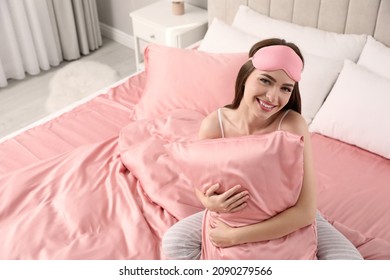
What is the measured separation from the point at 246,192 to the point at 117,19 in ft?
9.56

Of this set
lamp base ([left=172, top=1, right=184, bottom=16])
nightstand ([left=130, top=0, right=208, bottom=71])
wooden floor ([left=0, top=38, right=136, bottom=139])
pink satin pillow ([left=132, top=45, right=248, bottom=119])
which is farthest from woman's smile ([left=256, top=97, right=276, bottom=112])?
wooden floor ([left=0, top=38, right=136, bottom=139])

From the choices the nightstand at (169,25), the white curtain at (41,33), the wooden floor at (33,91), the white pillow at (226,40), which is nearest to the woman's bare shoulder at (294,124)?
the white pillow at (226,40)

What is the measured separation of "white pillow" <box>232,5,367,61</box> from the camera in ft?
6.81

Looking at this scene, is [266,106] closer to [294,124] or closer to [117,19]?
[294,124]

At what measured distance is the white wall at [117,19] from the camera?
143 inches

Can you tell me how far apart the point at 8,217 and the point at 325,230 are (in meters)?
1.04

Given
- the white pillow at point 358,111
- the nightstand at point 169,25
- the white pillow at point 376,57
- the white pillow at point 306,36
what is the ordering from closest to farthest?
the white pillow at point 358,111
the white pillow at point 376,57
the white pillow at point 306,36
the nightstand at point 169,25

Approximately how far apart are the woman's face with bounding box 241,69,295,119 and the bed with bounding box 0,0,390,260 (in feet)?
0.89

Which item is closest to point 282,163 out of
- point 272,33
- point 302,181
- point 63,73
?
point 302,181

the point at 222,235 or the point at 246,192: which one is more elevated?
the point at 246,192

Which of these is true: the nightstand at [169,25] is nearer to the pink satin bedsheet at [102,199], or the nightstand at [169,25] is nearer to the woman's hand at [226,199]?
the pink satin bedsheet at [102,199]

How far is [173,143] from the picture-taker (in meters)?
1.34

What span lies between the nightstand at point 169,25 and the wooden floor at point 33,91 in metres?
0.60

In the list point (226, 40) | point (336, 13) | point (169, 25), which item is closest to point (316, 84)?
point (336, 13)
